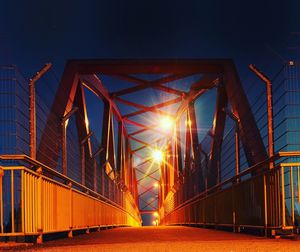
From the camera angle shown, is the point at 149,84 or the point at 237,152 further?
the point at 149,84

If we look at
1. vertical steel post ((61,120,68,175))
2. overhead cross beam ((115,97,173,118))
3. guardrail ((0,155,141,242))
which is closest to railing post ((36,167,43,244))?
guardrail ((0,155,141,242))

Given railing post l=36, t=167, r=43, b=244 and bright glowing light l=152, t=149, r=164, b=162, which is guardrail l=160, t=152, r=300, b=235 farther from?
bright glowing light l=152, t=149, r=164, b=162

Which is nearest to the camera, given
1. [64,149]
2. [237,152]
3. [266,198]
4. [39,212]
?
[39,212]

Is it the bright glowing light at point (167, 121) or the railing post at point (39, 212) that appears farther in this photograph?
the bright glowing light at point (167, 121)

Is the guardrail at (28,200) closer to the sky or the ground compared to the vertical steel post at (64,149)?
closer to the ground

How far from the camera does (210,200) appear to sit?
10.2m

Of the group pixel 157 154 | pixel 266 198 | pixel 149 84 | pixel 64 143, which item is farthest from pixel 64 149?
pixel 157 154

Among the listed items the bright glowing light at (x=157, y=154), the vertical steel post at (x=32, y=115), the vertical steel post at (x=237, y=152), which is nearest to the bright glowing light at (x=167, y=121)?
the bright glowing light at (x=157, y=154)

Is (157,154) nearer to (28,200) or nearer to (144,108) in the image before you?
(144,108)

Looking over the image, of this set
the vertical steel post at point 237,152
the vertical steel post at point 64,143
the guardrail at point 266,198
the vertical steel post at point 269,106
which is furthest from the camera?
the vertical steel post at point 64,143

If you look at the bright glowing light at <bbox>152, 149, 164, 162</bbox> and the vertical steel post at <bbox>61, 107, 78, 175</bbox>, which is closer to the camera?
the vertical steel post at <bbox>61, 107, 78, 175</bbox>

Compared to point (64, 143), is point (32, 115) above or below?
above

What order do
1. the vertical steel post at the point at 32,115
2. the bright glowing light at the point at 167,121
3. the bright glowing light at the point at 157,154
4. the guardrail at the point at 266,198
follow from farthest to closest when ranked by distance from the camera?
the bright glowing light at the point at 157,154, the bright glowing light at the point at 167,121, the vertical steel post at the point at 32,115, the guardrail at the point at 266,198

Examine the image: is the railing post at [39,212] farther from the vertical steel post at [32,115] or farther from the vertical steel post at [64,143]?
the vertical steel post at [64,143]
